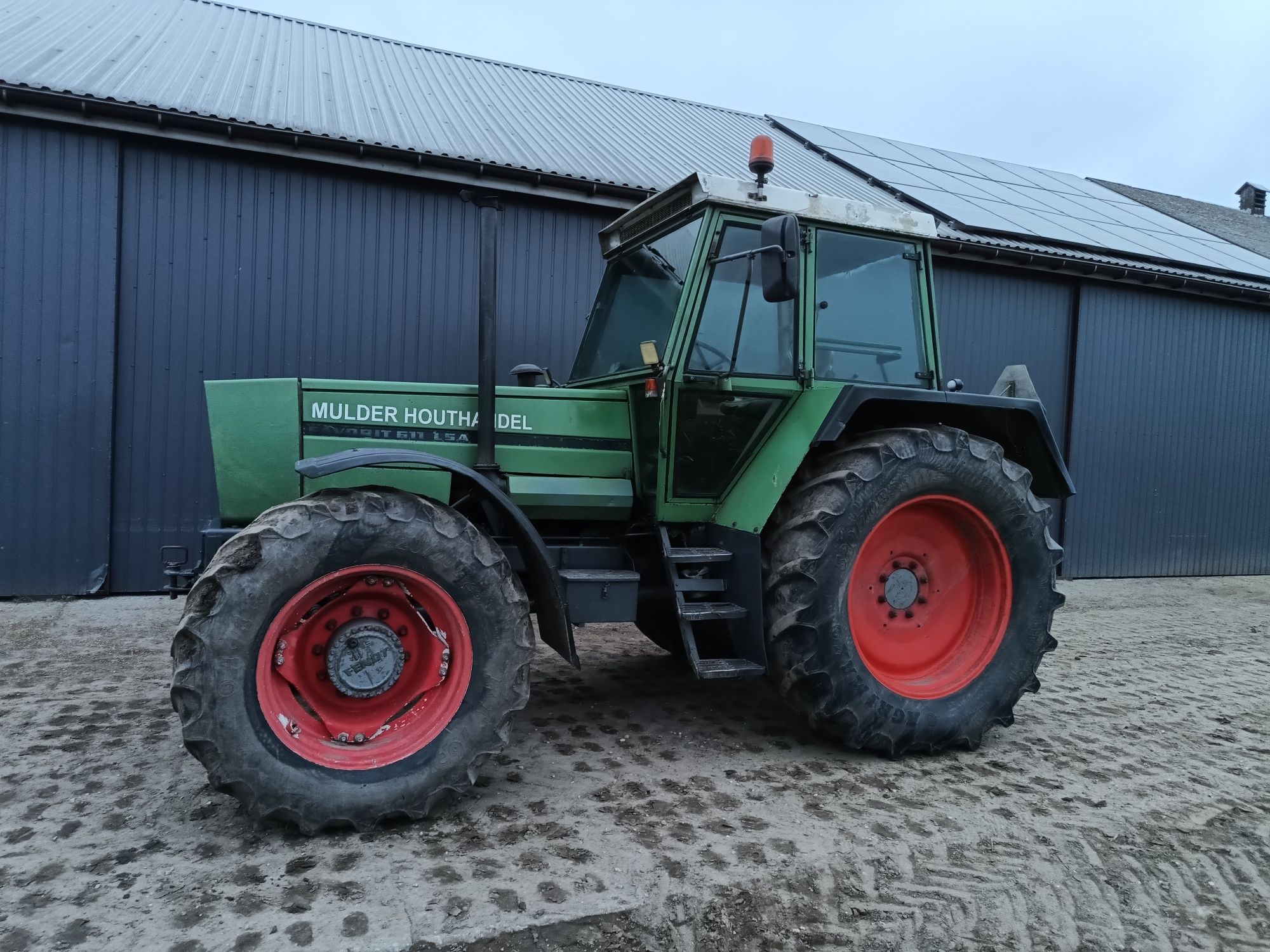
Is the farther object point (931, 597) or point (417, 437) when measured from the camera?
point (931, 597)

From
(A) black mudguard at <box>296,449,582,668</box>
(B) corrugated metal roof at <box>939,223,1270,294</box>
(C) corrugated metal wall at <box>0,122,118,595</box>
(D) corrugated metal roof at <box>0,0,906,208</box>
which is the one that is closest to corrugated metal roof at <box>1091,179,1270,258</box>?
(B) corrugated metal roof at <box>939,223,1270,294</box>

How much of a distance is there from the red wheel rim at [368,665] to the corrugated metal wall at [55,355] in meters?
4.37

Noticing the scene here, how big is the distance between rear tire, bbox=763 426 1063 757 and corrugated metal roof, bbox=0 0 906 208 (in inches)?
157

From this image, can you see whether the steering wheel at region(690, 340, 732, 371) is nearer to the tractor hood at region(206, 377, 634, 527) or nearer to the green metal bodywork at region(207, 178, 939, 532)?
the green metal bodywork at region(207, 178, 939, 532)

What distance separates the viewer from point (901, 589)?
3818 millimetres

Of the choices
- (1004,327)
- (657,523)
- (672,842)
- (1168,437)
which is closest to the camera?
(672,842)

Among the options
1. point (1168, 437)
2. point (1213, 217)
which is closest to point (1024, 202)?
point (1168, 437)

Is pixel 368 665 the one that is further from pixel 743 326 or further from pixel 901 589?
pixel 901 589

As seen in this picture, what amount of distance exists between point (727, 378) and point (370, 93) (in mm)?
6391

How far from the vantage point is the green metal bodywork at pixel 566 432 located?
3283 mm

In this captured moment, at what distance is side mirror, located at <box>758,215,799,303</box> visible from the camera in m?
3.16

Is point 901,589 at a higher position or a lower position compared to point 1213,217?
lower

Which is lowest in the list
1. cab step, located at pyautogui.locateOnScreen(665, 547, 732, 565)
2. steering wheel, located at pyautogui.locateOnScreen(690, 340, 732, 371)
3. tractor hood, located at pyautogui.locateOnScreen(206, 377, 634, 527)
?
cab step, located at pyautogui.locateOnScreen(665, 547, 732, 565)

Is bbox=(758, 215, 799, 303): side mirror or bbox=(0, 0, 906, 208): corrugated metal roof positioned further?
bbox=(0, 0, 906, 208): corrugated metal roof
